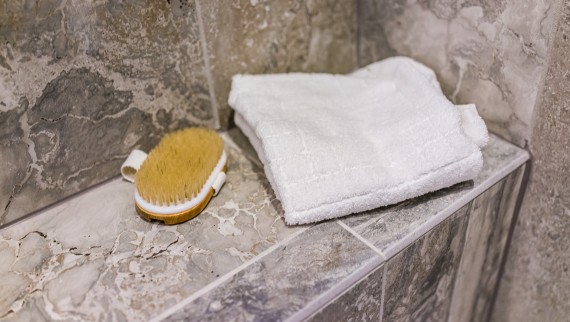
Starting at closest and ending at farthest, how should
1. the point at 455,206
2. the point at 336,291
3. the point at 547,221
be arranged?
the point at 336,291 < the point at 455,206 < the point at 547,221

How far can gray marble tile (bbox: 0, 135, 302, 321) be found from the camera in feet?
1.75

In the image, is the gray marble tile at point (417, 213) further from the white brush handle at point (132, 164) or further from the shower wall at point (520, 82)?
the white brush handle at point (132, 164)

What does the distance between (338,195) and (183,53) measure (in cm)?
31

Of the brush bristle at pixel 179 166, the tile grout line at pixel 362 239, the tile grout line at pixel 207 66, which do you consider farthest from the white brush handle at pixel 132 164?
the tile grout line at pixel 362 239

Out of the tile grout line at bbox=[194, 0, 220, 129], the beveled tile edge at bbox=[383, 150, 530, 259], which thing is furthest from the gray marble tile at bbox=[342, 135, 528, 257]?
the tile grout line at bbox=[194, 0, 220, 129]

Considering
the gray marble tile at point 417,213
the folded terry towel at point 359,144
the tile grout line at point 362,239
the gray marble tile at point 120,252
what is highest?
the folded terry towel at point 359,144

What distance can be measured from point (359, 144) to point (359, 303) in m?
0.20

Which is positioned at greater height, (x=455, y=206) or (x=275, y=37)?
(x=275, y=37)

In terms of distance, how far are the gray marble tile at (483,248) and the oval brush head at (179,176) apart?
0.36 metres

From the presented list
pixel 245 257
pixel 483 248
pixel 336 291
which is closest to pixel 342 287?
pixel 336 291

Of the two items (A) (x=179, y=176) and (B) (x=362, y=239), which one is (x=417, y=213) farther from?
(A) (x=179, y=176)

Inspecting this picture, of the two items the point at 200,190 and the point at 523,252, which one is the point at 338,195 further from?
the point at 523,252

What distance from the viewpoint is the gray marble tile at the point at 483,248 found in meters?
0.71

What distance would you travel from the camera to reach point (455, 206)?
2.09 feet
